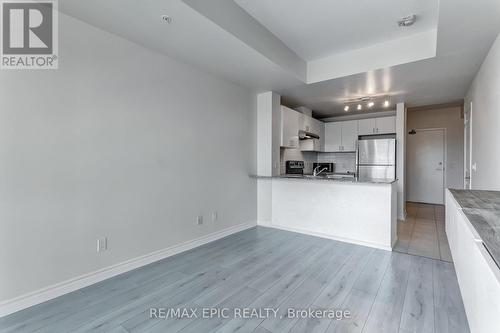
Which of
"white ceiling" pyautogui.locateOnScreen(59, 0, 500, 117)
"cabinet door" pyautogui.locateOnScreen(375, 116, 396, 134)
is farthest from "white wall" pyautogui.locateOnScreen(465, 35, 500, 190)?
"cabinet door" pyautogui.locateOnScreen(375, 116, 396, 134)

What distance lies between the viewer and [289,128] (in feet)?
15.7

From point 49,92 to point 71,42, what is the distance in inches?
20.0

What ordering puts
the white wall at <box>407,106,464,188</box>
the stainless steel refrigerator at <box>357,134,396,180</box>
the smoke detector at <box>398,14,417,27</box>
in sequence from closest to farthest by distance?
1. the smoke detector at <box>398,14,417,27</box>
2. the stainless steel refrigerator at <box>357,134,396,180</box>
3. the white wall at <box>407,106,464,188</box>

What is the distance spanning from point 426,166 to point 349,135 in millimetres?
2474

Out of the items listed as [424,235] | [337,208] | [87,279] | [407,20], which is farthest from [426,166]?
[87,279]

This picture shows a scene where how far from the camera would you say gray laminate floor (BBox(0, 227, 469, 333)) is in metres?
1.74

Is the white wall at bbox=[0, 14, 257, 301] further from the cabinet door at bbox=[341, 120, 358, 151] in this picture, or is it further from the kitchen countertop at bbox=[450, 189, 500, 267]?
the cabinet door at bbox=[341, 120, 358, 151]

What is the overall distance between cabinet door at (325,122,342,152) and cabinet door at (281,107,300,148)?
158 cm

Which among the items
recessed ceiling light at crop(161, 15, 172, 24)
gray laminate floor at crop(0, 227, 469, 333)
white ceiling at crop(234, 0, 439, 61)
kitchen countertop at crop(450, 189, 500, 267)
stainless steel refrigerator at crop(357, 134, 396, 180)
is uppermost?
white ceiling at crop(234, 0, 439, 61)

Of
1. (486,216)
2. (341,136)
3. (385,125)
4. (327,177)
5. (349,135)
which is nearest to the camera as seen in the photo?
(486,216)

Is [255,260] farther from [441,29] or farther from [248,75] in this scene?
[441,29]

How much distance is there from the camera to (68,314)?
1.86 m

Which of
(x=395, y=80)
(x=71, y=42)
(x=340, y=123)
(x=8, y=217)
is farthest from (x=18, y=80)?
(x=340, y=123)

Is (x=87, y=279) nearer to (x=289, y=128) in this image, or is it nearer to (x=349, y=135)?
(x=289, y=128)
